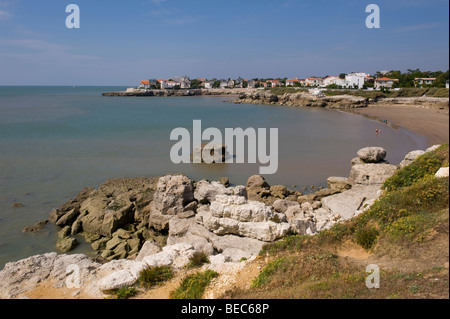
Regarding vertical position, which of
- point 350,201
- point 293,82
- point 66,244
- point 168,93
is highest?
point 293,82

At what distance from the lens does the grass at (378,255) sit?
7.07 m

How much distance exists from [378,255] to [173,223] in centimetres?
871

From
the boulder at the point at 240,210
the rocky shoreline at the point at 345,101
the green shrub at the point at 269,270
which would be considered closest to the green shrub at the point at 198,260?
the green shrub at the point at 269,270

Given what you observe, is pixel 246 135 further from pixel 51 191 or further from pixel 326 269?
pixel 326 269

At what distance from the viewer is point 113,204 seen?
17.8 metres

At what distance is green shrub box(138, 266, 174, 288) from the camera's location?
9180 millimetres

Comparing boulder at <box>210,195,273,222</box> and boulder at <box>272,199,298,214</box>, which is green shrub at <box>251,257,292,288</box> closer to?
boulder at <box>210,195,273,222</box>

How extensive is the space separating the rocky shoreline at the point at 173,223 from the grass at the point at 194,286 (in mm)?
870

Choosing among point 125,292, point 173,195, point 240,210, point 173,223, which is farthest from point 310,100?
point 125,292

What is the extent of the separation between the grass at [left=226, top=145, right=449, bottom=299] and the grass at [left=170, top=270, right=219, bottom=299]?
39.1 inches

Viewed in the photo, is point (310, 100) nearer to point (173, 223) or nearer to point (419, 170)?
point (419, 170)

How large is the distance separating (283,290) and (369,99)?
91.1 metres

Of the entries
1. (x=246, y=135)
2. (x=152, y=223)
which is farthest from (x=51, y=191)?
(x=246, y=135)

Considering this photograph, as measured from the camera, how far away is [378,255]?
357 inches
